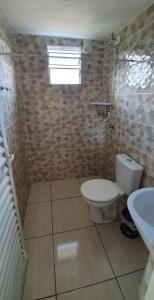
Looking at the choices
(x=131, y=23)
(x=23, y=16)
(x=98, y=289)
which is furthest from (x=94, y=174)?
(x=23, y=16)

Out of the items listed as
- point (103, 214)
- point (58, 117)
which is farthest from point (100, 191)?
point (58, 117)

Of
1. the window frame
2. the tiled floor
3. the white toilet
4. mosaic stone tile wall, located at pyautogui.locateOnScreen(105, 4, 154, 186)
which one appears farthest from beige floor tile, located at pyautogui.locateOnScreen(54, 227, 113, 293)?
the window frame

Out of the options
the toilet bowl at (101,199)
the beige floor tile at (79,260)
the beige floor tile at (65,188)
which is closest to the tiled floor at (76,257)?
the beige floor tile at (79,260)

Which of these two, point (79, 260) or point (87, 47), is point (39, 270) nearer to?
point (79, 260)

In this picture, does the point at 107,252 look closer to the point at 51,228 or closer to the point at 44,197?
the point at 51,228

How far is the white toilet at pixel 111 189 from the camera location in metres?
1.57

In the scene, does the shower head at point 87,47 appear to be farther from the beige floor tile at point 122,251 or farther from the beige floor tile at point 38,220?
the beige floor tile at point 122,251

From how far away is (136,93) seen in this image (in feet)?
5.19

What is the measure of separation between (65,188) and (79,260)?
1.15 m

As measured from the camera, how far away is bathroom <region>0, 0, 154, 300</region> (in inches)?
48.9

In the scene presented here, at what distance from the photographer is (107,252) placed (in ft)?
5.01

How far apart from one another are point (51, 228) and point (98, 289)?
745mm

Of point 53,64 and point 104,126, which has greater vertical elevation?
point 53,64

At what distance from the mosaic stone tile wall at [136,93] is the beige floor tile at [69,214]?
0.86m
